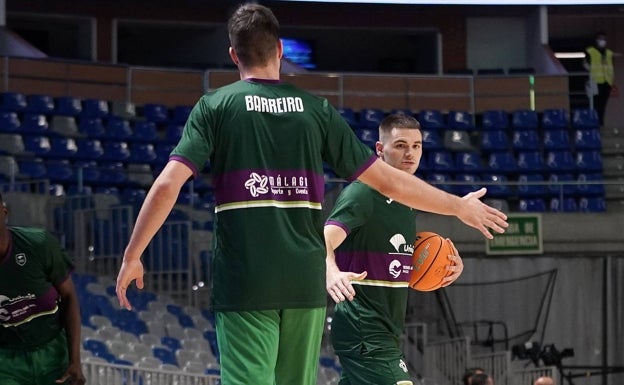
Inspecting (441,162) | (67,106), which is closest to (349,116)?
(441,162)

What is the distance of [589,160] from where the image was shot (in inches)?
845

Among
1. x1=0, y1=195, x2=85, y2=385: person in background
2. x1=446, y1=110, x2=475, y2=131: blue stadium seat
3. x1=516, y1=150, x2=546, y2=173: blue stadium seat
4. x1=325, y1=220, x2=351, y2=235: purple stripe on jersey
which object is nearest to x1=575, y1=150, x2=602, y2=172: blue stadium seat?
x1=516, y1=150, x2=546, y2=173: blue stadium seat

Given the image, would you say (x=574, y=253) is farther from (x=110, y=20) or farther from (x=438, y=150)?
(x=110, y=20)

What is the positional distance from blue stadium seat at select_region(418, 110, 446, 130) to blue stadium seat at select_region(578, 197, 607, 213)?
2999 millimetres

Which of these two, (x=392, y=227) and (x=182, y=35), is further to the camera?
(x=182, y=35)

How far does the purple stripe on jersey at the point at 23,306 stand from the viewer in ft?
20.0

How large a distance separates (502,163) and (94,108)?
626 cm

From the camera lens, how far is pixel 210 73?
2148 cm

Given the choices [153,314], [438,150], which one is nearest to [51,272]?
[153,314]

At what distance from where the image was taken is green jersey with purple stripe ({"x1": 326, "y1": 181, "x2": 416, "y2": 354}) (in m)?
7.05

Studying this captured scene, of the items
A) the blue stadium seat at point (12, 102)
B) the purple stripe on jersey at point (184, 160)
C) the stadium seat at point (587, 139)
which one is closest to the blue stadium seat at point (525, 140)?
the stadium seat at point (587, 139)

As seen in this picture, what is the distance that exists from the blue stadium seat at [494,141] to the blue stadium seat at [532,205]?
181cm

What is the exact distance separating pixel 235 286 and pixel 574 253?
14416 millimetres

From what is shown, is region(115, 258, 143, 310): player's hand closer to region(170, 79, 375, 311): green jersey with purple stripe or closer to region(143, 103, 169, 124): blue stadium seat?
region(170, 79, 375, 311): green jersey with purple stripe
